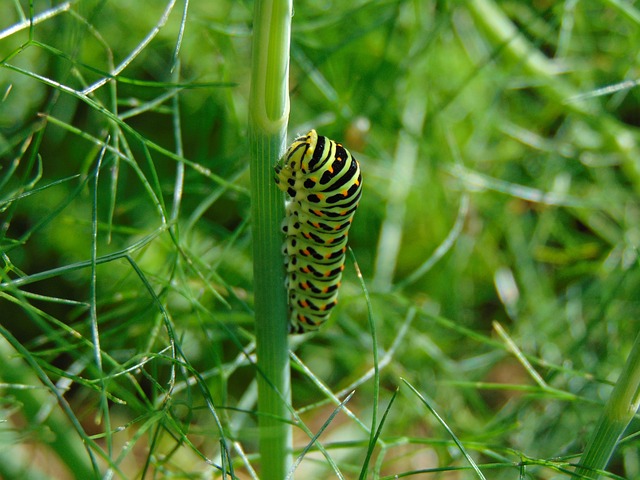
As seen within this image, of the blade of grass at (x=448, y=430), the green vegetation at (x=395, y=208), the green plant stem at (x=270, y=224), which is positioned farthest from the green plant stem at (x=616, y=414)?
the green vegetation at (x=395, y=208)

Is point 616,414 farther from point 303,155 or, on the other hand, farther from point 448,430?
point 303,155

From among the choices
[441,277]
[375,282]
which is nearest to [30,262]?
[375,282]

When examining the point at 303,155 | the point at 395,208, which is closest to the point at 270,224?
the point at 303,155

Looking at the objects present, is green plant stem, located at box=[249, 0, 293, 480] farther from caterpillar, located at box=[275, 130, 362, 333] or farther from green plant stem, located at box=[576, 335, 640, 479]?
green plant stem, located at box=[576, 335, 640, 479]

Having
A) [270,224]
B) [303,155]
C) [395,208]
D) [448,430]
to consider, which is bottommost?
[448,430]

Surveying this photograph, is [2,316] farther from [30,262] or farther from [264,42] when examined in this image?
[264,42]

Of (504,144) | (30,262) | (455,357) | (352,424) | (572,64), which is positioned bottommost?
(352,424)
